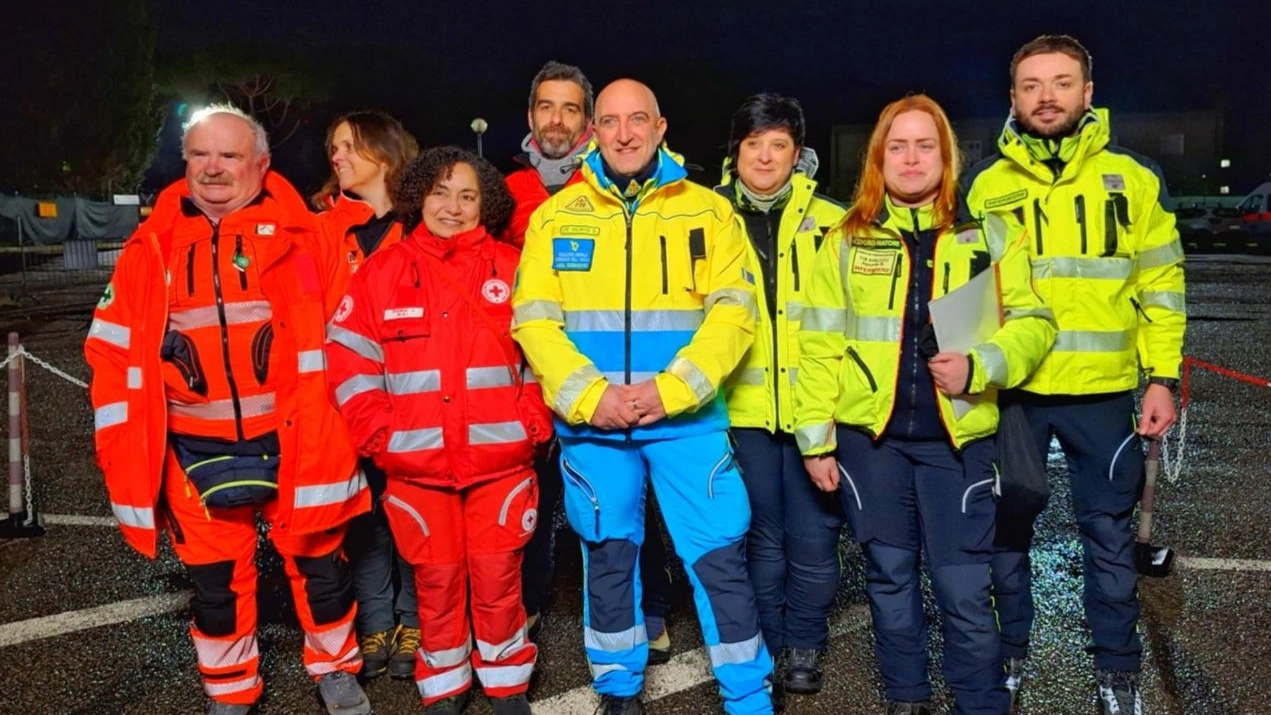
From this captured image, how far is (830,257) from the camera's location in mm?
3354

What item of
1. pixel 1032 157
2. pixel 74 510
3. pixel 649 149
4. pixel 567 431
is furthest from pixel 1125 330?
pixel 74 510

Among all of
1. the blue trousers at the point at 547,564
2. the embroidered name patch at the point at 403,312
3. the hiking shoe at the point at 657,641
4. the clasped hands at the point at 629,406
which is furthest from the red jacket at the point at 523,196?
the hiking shoe at the point at 657,641

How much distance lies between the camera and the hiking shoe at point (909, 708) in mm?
3320

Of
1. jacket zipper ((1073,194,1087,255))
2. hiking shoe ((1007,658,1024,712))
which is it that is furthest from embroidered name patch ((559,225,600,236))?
hiking shoe ((1007,658,1024,712))

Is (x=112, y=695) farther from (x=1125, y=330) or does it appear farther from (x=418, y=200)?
(x=1125, y=330)

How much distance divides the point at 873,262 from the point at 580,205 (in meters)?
1.05

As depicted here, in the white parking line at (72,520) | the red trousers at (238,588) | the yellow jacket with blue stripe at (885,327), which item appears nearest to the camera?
the yellow jacket with blue stripe at (885,327)

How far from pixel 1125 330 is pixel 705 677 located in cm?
211

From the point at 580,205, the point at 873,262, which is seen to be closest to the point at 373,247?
the point at 580,205

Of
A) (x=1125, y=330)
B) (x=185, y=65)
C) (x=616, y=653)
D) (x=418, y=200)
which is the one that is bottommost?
(x=616, y=653)

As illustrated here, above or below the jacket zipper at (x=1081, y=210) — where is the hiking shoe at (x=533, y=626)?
below

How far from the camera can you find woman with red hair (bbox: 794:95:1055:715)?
3.12 m

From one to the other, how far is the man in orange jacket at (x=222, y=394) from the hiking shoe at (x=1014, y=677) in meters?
2.49

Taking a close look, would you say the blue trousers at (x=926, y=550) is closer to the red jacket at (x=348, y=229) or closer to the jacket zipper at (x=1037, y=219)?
the jacket zipper at (x=1037, y=219)
